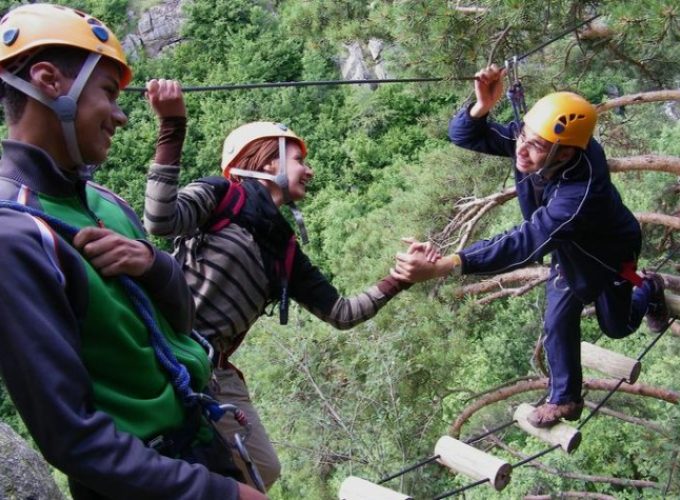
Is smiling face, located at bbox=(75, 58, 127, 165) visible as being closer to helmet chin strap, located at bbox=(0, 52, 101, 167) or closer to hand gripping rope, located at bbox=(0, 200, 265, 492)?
helmet chin strap, located at bbox=(0, 52, 101, 167)

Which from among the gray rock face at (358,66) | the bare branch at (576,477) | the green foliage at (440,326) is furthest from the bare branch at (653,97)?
the gray rock face at (358,66)

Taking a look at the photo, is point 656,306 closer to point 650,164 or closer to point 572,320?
point 572,320

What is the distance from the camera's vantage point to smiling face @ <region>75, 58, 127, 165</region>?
1.34 metres

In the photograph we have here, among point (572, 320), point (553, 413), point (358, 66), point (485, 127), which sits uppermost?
point (485, 127)

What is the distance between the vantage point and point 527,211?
10.5ft

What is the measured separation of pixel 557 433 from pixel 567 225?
1.14 m

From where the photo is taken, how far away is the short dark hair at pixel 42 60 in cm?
133

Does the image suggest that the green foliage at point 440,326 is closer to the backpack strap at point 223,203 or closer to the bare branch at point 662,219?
the bare branch at point 662,219

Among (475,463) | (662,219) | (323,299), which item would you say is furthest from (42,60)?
(662,219)

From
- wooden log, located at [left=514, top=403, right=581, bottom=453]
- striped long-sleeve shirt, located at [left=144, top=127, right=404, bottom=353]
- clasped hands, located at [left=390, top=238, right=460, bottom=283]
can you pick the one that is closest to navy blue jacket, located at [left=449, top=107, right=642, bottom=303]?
clasped hands, located at [left=390, top=238, right=460, bottom=283]

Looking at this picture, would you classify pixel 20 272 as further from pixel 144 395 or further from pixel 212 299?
pixel 212 299

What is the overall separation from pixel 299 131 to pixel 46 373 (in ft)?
62.2

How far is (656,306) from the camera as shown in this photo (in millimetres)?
3562

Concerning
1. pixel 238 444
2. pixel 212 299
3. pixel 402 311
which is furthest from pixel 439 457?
pixel 402 311
